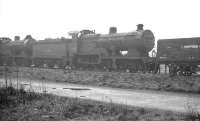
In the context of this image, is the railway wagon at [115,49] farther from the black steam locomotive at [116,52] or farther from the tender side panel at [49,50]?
the tender side panel at [49,50]

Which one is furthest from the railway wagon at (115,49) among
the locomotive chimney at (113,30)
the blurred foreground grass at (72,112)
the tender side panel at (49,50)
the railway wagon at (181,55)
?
the blurred foreground grass at (72,112)

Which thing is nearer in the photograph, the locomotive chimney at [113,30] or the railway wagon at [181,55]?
the railway wagon at [181,55]

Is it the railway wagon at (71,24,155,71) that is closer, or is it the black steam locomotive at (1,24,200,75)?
the black steam locomotive at (1,24,200,75)

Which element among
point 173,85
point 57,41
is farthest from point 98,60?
point 173,85

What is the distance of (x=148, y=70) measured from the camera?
20344mm

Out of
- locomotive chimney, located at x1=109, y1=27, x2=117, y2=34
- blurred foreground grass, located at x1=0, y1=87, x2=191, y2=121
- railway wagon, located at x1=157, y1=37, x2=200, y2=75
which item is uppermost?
locomotive chimney, located at x1=109, y1=27, x2=117, y2=34

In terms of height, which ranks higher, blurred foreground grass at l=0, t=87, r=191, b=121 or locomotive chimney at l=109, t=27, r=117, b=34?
locomotive chimney at l=109, t=27, r=117, b=34

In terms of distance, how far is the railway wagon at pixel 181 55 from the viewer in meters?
17.2

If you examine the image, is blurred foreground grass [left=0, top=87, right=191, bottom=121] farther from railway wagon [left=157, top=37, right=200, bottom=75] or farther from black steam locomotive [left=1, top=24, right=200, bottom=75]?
black steam locomotive [left=1, top=24, right=200, bottom=75]

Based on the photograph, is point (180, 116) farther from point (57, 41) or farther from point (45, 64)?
point (45, 64)

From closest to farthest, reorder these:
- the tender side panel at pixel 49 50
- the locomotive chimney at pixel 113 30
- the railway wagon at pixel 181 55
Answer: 1. the railway wagon at pixel 181 55
2. the locomotive chimney at pixel 113 30
3. the tender side panel at pixel 49 50

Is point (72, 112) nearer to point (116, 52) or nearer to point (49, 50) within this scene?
point (116, 52)

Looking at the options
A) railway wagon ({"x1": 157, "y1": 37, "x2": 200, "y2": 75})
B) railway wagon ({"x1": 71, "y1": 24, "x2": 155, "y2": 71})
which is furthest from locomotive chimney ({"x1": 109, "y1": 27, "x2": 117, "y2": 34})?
railway wagon ({"x1": 157, "y1": 37, "x2": 200, "y2": 75})

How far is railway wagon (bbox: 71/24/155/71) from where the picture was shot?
71.7ft
